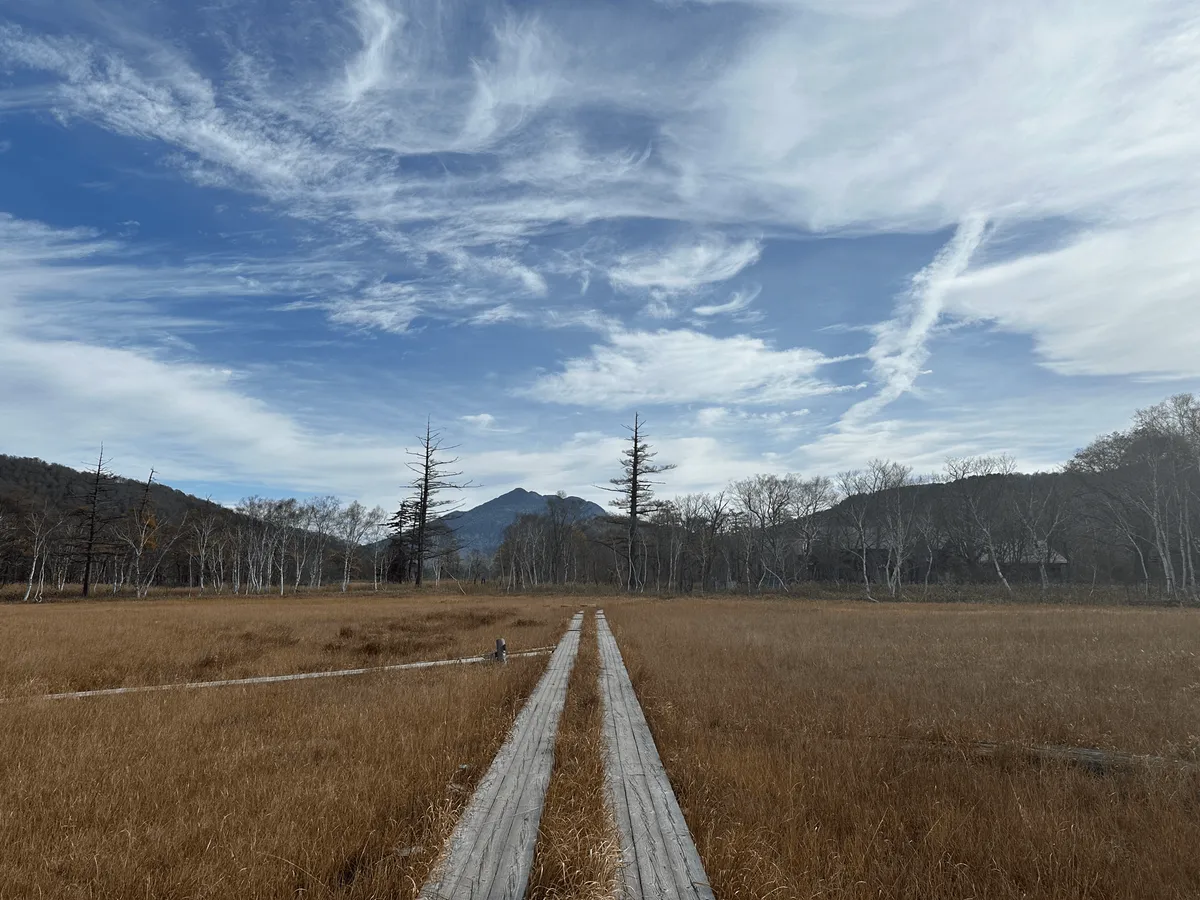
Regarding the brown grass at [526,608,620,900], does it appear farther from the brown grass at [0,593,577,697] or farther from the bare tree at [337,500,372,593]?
the bare tree at [337,500,372,593]

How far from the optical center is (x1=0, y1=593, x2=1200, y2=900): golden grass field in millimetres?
3855

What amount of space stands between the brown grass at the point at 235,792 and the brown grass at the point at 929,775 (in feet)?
7.59

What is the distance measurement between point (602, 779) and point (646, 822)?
1.04 metres

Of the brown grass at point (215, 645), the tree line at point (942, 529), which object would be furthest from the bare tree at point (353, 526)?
the brown grass at point (215, 645)

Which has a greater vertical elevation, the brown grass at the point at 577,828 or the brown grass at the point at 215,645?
the brown grass at the point at 577,828

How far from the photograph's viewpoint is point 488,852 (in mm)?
3959

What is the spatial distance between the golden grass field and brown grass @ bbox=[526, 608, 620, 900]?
0.09 feet

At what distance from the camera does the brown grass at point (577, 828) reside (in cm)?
347

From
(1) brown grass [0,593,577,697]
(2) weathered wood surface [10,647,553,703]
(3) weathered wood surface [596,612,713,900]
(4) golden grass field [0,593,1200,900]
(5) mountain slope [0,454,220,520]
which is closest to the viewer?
(3) weathered wood surface [596,612,713,900]

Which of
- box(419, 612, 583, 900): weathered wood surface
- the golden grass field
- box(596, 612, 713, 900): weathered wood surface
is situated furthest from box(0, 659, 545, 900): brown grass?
box(596, 612, 713, 900): weathered wood surface

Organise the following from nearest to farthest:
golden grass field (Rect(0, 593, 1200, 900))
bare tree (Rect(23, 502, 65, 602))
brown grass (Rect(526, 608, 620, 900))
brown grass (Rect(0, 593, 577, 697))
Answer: brown grass (Rect(526, 608, 620, 900))
golden grass field (Rect(0, 593, 1200, 900))
brown grass (Rect(0, 593, 577, 697))
bare tree (Rect(23, 502, 65, 602))

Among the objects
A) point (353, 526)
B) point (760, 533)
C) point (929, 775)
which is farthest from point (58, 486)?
point (929, 775)

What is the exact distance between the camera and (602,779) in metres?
5.55

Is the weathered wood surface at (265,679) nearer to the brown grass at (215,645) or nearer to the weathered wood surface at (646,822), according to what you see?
the brown grass at (215,645)
